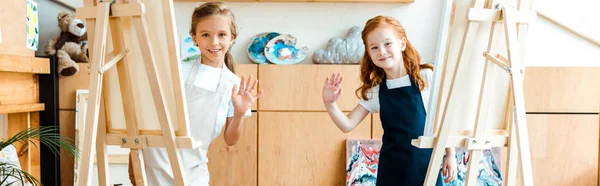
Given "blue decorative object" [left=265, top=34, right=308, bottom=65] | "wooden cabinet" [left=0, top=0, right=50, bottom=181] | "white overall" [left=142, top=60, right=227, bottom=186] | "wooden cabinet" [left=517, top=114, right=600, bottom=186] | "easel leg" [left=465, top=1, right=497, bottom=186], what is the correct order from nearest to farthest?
"easel leg" [left=465, top=1, right=497, bottom=186] → "white overall" [left=142, top=60, right=227, bottom=186] → "wooden cabinet" [left=0, top=0, right=50, bottom=181] → "wooden cabinet" [left=517, top=114, right=600, bottom=186] → "blue decorative object" [left=265, top=34, right=308, bottom=65]

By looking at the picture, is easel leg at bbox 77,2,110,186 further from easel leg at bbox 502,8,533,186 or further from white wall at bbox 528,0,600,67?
white wall at bbox 528,0,600,67

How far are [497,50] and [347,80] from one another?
192 centimetres

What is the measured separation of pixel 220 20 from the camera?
205 cm

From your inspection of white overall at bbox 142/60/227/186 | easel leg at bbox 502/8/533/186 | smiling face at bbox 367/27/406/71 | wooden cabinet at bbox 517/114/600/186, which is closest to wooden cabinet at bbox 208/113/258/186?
wooden cabinet at bbox 517/114/600/186

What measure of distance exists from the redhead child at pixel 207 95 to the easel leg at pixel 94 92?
0.34m

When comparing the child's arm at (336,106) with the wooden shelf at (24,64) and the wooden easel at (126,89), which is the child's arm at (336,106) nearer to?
the wooden easel at (126,89)

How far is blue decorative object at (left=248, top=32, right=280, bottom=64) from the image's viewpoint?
4020 millimetres

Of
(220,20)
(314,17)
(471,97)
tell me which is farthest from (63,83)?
(471,97)

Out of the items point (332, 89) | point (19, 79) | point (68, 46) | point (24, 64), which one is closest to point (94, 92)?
point (332, 89)

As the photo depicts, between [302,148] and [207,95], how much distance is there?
5.79 feet

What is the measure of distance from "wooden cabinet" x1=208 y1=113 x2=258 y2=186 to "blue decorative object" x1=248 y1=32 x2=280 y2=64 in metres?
0.51

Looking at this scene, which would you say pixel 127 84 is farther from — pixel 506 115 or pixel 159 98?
pixel 506 115

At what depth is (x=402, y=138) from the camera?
84.0 inches

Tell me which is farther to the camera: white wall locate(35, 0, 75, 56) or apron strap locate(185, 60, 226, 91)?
white wall locate(35, 0, 75, 56)
